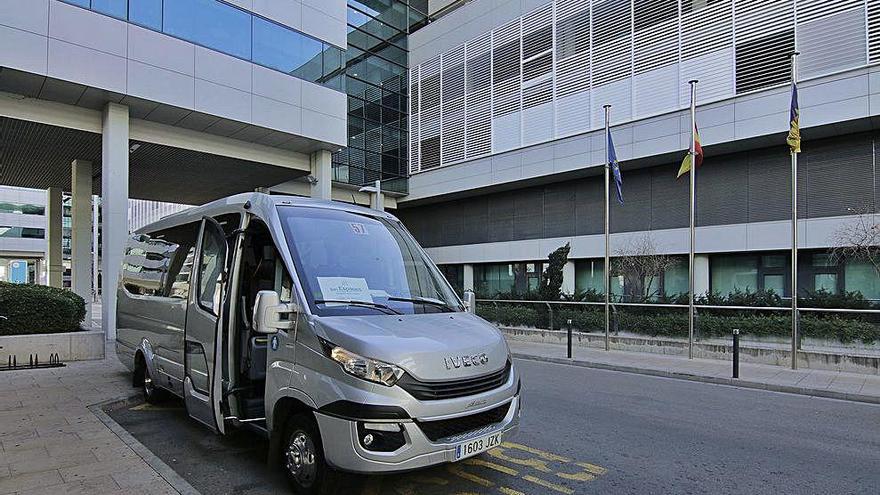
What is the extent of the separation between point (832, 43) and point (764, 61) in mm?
2015

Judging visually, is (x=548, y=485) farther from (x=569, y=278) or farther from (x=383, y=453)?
(x=569, y=278)

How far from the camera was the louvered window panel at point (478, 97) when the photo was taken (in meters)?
29.5

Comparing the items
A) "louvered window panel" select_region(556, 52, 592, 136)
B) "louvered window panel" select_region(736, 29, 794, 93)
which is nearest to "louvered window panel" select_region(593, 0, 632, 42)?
"louvered window panel" select_region(556, 52, 592, 136)

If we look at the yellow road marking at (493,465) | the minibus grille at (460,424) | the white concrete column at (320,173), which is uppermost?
the white concrete column at (320,173)

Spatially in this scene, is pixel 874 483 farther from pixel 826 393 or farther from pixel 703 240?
pixel 703 240

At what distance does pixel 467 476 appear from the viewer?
16.8 ft

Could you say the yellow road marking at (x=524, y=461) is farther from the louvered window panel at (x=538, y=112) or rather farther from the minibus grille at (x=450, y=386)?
the louvered window panel at (x=538, y=112)

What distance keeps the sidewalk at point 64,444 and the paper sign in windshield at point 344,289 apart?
2084 millimetres

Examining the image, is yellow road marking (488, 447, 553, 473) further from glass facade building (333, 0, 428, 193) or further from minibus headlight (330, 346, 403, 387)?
glass facade building (333, 0, 428, 193)

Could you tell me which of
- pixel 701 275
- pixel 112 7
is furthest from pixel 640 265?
pixel 112 7

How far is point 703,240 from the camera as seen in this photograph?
22.2 m

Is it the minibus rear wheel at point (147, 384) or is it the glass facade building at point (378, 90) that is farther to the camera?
the glass facade building at point (378, 90)

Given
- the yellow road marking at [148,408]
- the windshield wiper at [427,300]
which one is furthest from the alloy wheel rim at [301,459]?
the yellow road marking at [148,408]

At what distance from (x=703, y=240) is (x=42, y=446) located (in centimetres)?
2216
